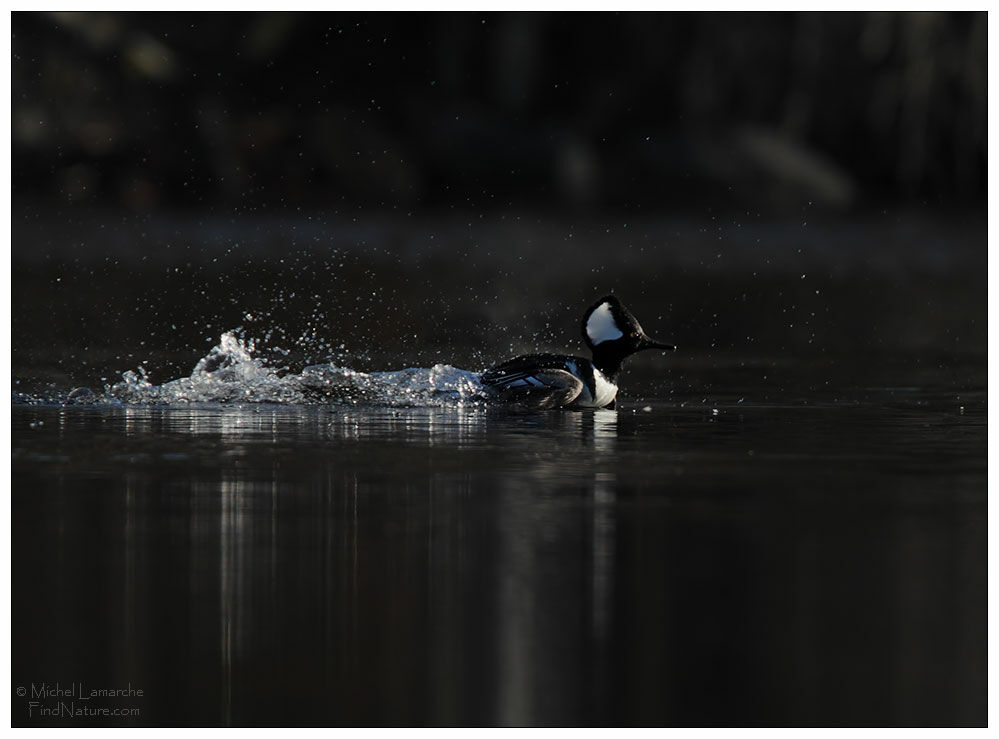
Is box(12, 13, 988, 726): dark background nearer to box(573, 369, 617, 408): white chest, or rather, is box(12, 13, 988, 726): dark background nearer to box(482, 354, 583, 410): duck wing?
box(573, 369, 617, 408): white chest

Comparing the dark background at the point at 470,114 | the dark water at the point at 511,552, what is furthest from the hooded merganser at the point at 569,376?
the dark background at the point at 470,114

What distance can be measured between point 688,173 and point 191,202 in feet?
25.9

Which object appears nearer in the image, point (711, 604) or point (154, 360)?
point (711, 604)

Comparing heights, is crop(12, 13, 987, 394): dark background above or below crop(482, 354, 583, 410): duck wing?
above

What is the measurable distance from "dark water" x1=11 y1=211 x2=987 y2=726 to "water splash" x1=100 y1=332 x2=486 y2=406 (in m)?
0.23

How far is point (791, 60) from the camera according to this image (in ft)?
102

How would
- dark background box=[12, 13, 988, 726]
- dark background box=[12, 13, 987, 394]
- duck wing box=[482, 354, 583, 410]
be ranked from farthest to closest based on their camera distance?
dark background box=[12, 13, 987, 394]
duck wing box=[482, 354, 583, 410]
dark background box=[12, 13, 988, 726]

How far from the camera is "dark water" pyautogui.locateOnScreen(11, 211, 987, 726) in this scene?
5238 millimetres

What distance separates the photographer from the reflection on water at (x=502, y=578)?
5211 mm

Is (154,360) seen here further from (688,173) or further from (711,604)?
(688,173)

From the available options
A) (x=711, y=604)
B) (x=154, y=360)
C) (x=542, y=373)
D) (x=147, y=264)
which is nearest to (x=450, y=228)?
(x=147, y=264)

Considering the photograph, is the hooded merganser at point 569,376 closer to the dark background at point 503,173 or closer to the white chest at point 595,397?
the white chest at point 595,397

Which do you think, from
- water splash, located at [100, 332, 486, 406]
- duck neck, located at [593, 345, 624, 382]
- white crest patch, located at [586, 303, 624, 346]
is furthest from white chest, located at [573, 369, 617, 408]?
water splash, located at [100, 332, 486, 406]

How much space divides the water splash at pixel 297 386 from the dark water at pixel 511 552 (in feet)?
0.74
